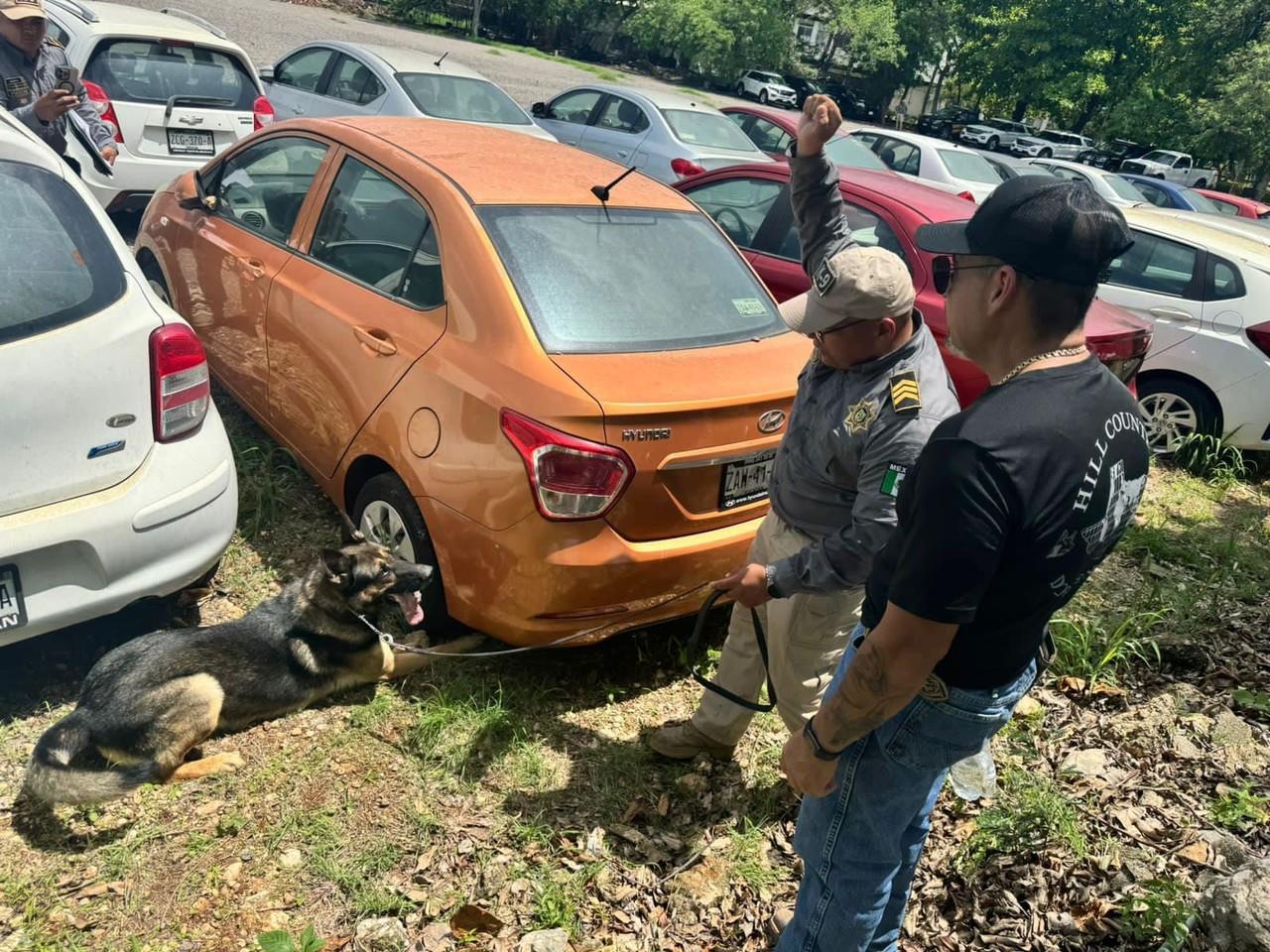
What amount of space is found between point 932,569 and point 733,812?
1.87 meters

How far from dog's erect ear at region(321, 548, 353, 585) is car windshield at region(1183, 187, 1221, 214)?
15.5 metres

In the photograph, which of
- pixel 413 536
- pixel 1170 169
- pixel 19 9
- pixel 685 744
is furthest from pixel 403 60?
pixel 1170 169

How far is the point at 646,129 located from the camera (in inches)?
440

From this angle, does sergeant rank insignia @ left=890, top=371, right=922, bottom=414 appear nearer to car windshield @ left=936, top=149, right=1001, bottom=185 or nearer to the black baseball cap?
the black baseball cap

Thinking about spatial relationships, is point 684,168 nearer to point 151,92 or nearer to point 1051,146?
point 151,92

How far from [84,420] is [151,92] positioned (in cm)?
550

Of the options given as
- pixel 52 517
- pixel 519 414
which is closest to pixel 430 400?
pixel 519 414

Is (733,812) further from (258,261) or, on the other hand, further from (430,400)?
(258,261)

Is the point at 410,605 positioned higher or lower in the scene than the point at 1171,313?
lower

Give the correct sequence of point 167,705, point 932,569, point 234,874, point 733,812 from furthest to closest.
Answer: point 733,812, point 167,705, point 234,874, point 932,569

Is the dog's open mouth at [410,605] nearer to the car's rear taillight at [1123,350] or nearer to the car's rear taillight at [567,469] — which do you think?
the car's rear taillight at [567,469]

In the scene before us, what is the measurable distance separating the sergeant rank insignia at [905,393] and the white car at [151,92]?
248 inches

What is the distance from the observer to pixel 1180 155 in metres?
29.0

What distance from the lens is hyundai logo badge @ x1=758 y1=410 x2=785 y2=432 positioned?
10.6 feet
